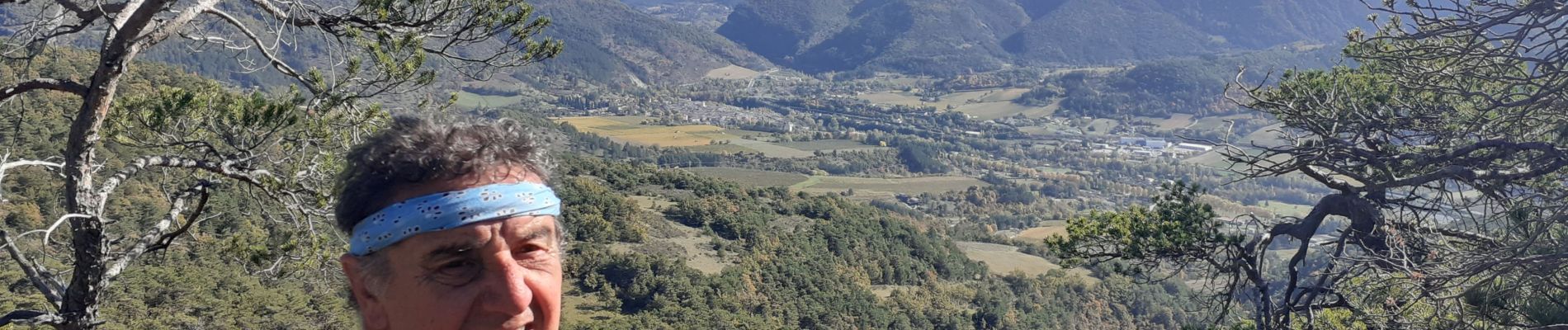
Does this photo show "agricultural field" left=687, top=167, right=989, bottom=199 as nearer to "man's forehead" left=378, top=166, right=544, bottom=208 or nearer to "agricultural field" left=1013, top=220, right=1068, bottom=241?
"agricultural field" left=1013, top=220, right=1068, bottom=241

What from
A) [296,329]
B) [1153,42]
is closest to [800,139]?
[296,329]

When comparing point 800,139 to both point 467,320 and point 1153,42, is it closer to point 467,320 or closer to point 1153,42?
point 467,320

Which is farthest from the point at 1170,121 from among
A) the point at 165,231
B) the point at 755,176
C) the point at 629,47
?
the point at 165,231

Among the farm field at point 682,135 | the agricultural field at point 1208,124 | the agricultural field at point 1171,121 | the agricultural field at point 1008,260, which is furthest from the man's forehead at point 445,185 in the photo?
the agricultural field at point 1171,121

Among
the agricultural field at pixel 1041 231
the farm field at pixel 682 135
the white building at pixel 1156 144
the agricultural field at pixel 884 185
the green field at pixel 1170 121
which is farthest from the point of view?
the green field at pixel 1170 121

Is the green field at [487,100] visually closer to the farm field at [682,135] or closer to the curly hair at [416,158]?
the farm field at [682,135]

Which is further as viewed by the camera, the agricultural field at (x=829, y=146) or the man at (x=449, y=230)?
the agricultural field at (x=829, y=146)

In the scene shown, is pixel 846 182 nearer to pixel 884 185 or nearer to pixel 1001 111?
pixel 884 185
